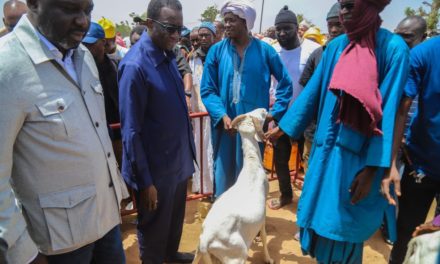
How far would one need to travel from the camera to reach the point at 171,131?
244 cm

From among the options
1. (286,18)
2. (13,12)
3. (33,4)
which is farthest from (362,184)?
(13,12)

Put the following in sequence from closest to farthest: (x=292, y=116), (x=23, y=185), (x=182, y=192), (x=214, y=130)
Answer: (x=23, y=185) < (x=292, y=116) < (x=182, y=192) < (x=214, y=130)

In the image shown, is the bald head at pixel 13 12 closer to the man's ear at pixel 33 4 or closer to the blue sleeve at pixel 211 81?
the blue sleeve at pixel 211 81

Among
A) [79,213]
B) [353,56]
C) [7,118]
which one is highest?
[353,56]

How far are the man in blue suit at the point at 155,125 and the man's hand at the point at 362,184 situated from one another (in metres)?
1.32

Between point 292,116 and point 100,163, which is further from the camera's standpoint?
point 292,116

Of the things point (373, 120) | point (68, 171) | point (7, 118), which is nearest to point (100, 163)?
point (68, 171)

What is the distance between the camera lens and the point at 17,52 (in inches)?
53.0

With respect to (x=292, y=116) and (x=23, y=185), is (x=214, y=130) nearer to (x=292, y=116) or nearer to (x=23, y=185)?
(x=292, y=116)

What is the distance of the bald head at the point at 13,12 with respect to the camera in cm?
318

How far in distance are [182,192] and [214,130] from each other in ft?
2.49

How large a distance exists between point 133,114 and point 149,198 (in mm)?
634

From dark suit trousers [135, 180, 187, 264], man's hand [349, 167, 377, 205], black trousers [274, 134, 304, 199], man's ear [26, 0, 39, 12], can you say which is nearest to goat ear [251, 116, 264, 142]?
dark suit trousers [135, 180, 187, 264]

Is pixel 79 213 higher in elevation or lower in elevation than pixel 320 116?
lower
